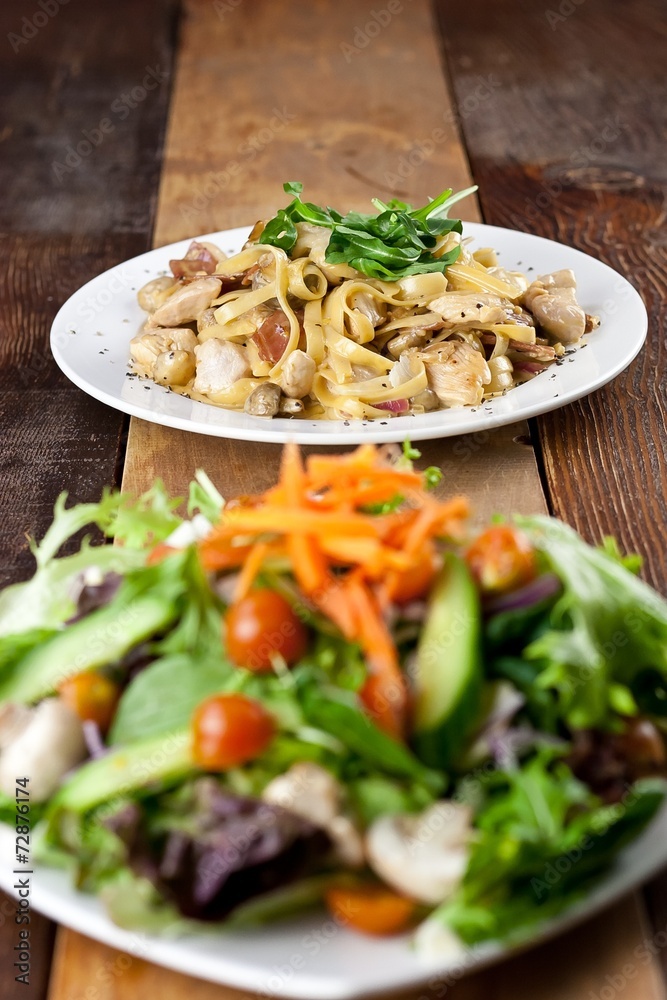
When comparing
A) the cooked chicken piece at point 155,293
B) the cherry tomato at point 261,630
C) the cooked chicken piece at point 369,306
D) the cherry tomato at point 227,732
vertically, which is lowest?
the cooked chicken piece at point 155,293

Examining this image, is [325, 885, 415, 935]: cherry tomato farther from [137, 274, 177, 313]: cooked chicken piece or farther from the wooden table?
[137, 274, 177, 313]: cooked chicken piece

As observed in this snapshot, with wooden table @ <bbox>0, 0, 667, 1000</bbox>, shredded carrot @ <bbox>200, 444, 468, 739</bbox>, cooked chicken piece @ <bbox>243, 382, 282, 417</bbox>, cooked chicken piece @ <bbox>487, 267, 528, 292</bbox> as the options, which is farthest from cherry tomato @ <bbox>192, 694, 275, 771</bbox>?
cooked chicken piece @ <bbox>487, 267, 528, 292</bbox>

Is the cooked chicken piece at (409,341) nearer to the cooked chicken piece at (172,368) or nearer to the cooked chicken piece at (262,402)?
the cooked chicken piece at (262,402)

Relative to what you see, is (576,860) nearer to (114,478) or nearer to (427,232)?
(114,478)

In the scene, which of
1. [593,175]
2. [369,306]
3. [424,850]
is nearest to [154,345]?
[369,306]

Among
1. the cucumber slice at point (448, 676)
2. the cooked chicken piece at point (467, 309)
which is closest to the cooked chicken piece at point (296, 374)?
the cooked chicken piece at point (467, 309)

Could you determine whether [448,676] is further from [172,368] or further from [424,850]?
[172,368]

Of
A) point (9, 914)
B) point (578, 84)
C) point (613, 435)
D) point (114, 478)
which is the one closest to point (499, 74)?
point (578, 84)

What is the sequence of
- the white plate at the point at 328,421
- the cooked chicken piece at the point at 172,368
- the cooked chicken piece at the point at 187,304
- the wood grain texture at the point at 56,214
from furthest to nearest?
the cooked chicken piece at the point at 187,304 < the cooked chicken piece at the point at 172,368 < the wood grain texture at the point at 56,214 < the white plate at the point at 328,421
